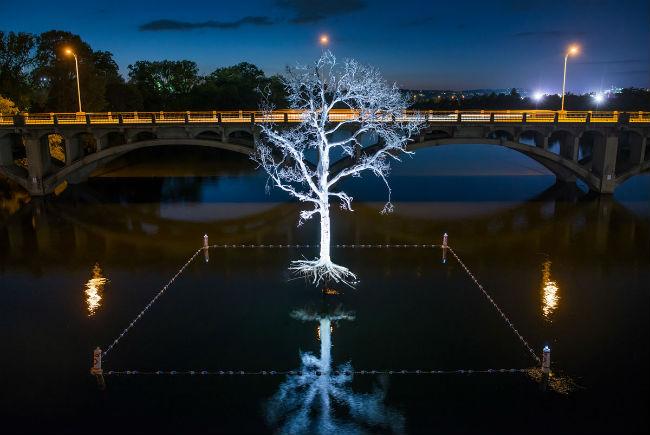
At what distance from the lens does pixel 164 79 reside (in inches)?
3841

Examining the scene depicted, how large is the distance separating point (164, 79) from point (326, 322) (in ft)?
283

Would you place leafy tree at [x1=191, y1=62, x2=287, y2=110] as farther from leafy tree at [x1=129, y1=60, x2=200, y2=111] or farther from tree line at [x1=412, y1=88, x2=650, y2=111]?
tree line at [x1=412, y1=88, x2=650, y2=111]

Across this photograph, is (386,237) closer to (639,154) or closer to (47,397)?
(47,397)

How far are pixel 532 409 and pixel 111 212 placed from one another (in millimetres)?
33752

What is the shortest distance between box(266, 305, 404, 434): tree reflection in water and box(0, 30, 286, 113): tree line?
4428 centimetres

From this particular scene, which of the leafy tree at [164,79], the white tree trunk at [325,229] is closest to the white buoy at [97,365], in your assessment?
the white tree trunk at [325,229]

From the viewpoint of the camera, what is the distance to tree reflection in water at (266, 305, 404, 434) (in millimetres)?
14609

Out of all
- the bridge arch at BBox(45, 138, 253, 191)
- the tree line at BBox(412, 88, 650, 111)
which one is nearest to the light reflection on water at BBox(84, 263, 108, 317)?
the bridge arch at BBox(45, 138, 253, 191)

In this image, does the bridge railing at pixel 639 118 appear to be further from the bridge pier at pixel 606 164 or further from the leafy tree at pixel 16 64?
the leafy tree at pixel 16 64

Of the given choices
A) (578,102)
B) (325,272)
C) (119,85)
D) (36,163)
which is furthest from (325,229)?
(578,102)

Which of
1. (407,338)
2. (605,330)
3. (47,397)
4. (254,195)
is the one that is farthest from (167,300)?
(254,195)

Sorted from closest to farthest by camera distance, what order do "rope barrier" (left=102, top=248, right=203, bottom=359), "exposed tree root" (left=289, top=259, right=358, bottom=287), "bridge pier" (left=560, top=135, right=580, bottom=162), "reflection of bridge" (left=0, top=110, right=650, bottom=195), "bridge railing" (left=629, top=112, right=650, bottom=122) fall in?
1. "rope barrier" (left=102, top=248, right=203, bottom=359)
2. "exposed tree root" (left=289, top=259, right=358, bottom=287)
3. "reflection of bridge" (left=0, top=110, right=650, bottom=195)
4. "bridge railing" (left=629, top=112, right=650, bottom=122)
5. "bridge pier" (left=560, top=135, right=580, bottom=162)

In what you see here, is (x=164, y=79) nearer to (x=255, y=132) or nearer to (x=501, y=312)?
(x=255, y=132)

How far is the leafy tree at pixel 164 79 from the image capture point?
91.4m
